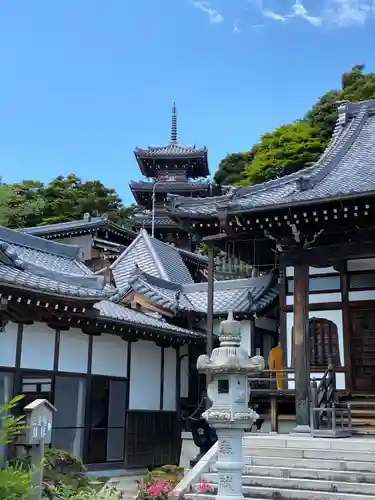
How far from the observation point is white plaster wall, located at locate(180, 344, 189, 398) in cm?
1644

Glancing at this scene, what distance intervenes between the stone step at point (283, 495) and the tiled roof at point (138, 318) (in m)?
4.98

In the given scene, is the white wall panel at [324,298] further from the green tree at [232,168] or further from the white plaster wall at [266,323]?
the green tree at [232,168]

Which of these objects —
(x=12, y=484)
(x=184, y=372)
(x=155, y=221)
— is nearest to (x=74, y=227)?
(x=155, y=221)

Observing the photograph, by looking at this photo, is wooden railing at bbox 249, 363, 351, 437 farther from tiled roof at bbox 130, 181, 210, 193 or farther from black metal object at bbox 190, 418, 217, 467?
tiled roof at bbox 130, 181, 210, 193

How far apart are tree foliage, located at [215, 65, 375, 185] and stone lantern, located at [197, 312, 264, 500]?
2923cm

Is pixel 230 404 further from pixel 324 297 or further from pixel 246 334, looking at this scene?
pixel 246 334

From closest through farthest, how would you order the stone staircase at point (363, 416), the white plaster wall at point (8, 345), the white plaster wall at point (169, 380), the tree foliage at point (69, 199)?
the white plaster wall at point (8, 345)
the stone staircase at point (363, 416)
the white plaster wall at point (169, 380)
the tree foliage at point (69, 199)

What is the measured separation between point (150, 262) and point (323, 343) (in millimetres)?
9619

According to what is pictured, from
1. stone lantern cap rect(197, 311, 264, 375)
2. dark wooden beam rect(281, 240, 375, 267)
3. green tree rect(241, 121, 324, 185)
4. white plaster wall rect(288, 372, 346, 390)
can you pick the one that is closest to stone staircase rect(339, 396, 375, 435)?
white plaster wall rect(288, 372, 346, 390)

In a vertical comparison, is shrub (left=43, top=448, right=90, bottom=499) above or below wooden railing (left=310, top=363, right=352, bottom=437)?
below

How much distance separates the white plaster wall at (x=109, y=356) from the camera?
13641 millimetres

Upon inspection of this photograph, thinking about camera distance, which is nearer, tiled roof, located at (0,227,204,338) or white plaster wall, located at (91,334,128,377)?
tiled roof, located at (0,227,204,338)

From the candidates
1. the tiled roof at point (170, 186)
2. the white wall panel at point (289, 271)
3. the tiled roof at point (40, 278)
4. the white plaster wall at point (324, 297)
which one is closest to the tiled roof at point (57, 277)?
the tiled roof at point (40, 278)

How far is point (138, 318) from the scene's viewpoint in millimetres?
14945
